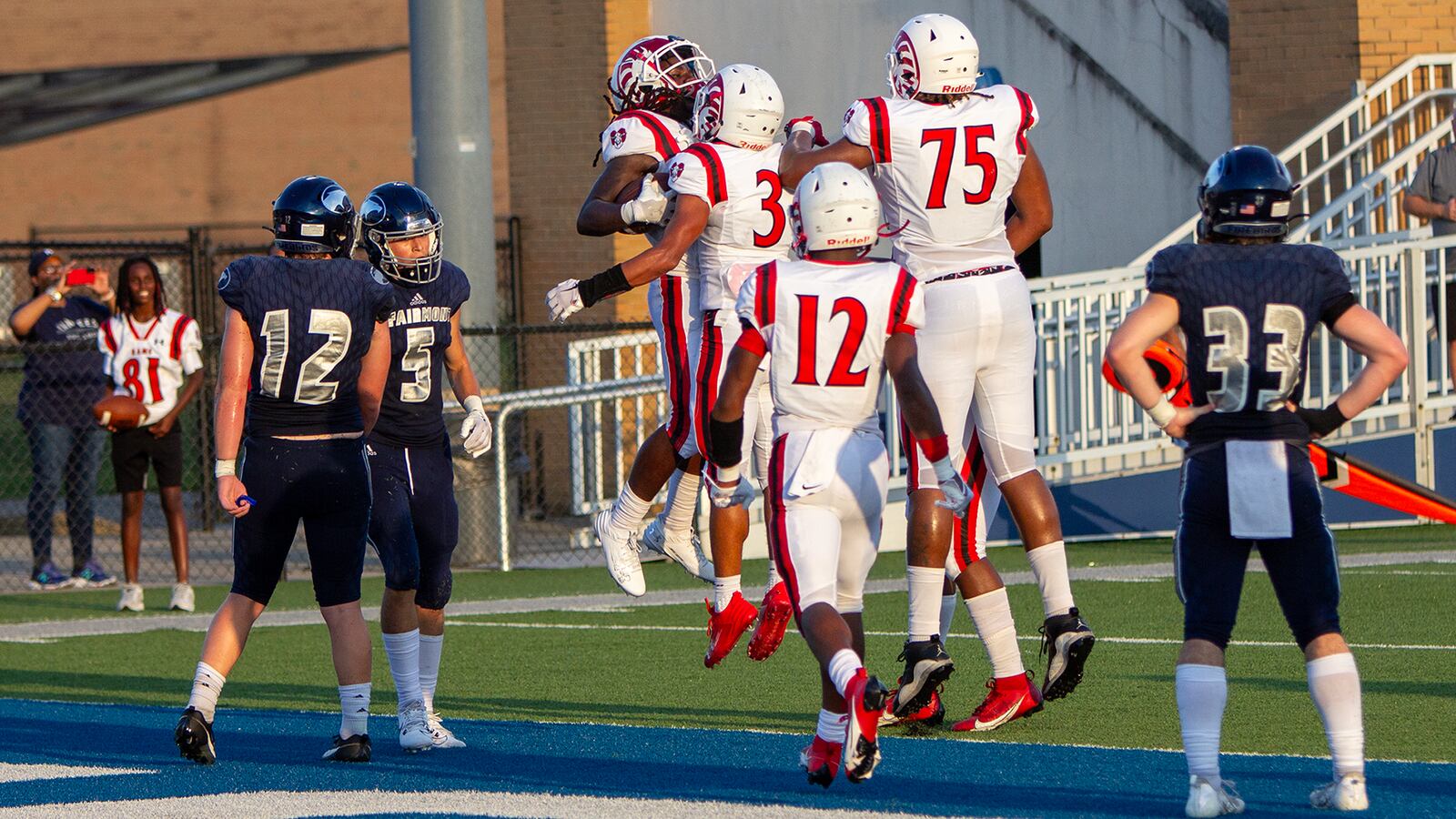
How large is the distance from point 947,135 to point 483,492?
8.50m

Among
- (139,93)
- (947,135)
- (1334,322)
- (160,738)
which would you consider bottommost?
(160,738)

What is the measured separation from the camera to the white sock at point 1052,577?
7.75 meters

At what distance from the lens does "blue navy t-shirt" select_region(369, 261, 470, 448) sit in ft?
25.5

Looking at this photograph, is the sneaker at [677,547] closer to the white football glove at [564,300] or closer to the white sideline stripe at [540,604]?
the white football glove at [564,300]

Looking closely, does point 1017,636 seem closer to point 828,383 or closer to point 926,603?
point 926,603

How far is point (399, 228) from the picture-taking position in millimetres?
7680

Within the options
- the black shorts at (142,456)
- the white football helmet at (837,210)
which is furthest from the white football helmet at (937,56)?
the black shorts at (142,456)

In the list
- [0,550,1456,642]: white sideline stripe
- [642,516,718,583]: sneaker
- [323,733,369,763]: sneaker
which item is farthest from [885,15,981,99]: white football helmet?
[0,550,1456,642]: white sideline stripe

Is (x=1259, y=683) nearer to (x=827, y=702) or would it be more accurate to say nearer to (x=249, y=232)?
(x=827, y=702)

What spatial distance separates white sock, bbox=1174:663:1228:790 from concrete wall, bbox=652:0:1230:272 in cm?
1394

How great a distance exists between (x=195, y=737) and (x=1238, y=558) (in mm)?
3387

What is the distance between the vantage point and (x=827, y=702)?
6320 millimetres

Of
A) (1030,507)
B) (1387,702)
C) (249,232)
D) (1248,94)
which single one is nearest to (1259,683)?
(1387,702)

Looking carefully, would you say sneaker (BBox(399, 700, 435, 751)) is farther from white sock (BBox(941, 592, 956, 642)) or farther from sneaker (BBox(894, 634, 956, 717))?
white sock (BBox(941, 592, 956, 642))
